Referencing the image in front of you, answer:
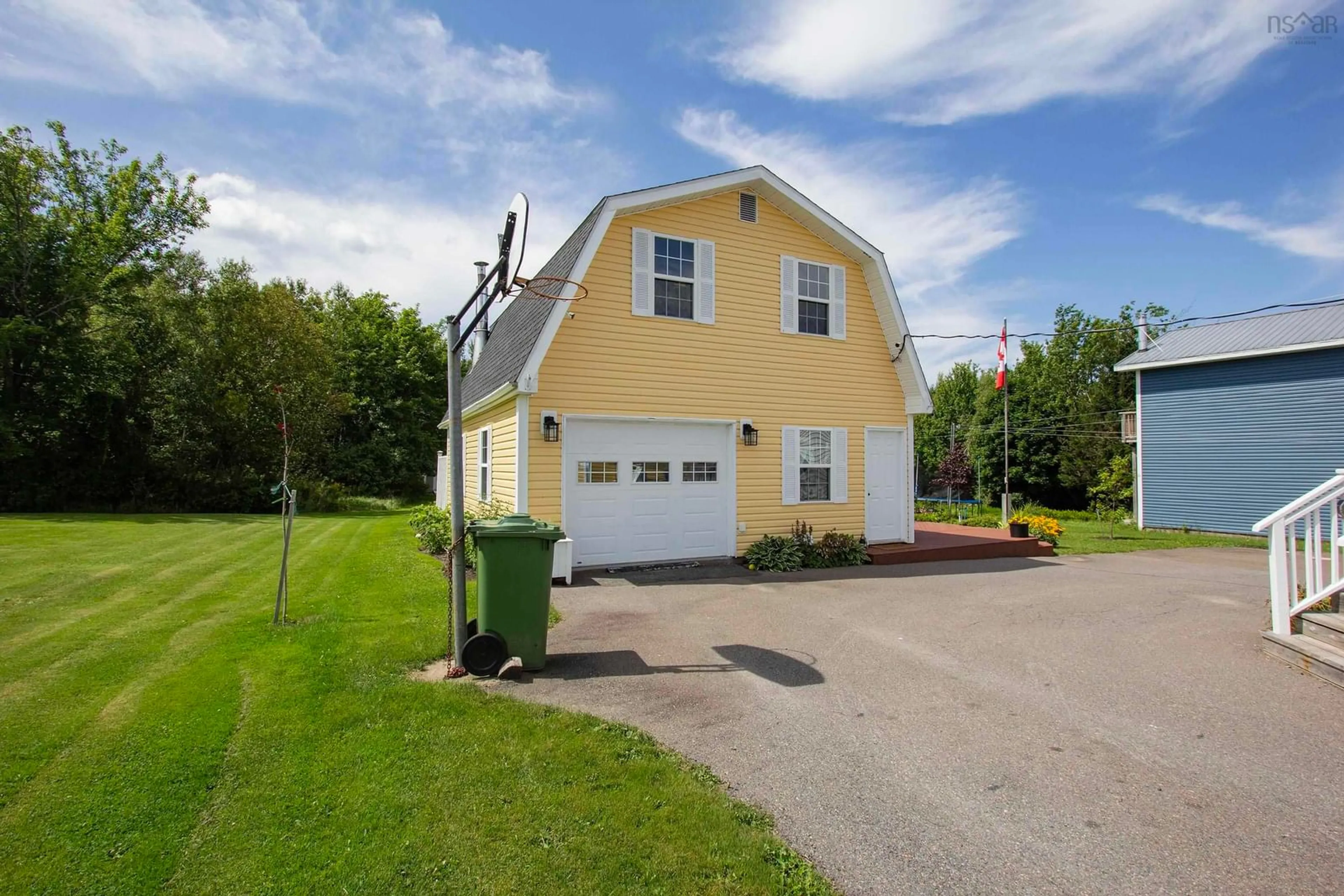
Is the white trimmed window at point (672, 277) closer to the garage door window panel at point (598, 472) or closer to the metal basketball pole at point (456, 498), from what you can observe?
the garage door window panel at point (598, 472)

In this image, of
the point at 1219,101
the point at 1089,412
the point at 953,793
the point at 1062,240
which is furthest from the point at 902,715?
the point at 1089,412

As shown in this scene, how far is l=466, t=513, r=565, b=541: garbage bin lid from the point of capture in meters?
4.90

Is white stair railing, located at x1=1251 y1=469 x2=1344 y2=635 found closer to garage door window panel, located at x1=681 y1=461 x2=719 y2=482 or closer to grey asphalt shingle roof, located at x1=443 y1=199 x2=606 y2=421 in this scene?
garage door window panel, located at x1=681 y1=461 x2=719 y2=482

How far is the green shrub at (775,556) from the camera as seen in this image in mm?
9992

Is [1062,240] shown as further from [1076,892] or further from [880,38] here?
[1076,892]

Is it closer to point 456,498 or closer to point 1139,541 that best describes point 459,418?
point 456,498

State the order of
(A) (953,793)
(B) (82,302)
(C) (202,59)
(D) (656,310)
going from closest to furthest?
(A) (953,793)
(C) (202,59)
(D) (656,310)
(B) (82,302)

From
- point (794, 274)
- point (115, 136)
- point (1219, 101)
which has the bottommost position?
point (794, 274)

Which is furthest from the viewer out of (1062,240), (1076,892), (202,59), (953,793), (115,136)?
(115,136)

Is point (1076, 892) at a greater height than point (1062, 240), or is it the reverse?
point (1062, 240)

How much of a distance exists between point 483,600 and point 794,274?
823cm

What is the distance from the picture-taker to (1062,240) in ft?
44.8

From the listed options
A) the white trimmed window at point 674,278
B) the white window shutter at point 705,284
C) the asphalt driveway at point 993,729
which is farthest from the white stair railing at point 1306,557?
the white trimmed window at point 674,278

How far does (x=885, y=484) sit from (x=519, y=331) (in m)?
7.22
